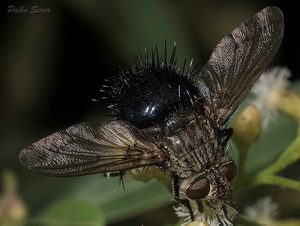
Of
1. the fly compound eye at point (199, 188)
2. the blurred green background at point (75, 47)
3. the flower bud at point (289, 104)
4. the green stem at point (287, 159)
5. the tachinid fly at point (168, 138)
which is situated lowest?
the green stem at point (287, 159)

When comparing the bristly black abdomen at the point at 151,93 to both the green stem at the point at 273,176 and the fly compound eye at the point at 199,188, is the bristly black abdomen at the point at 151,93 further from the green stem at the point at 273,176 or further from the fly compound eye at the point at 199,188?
the green stem at the point at 273,176

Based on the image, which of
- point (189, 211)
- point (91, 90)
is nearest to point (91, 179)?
point (91, 90)

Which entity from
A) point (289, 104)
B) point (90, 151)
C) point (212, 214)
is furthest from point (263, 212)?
point (90, 151)

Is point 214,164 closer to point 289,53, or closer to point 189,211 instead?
point 189,211

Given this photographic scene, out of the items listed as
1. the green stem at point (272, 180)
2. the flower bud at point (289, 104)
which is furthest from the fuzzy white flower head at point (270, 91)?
the green stem at point (272, 180)

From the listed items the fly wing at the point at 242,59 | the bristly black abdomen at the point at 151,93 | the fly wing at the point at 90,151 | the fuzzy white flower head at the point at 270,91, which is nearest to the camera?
→ the fly wing at the point at 90,151

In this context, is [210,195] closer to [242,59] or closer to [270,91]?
[242,59]
